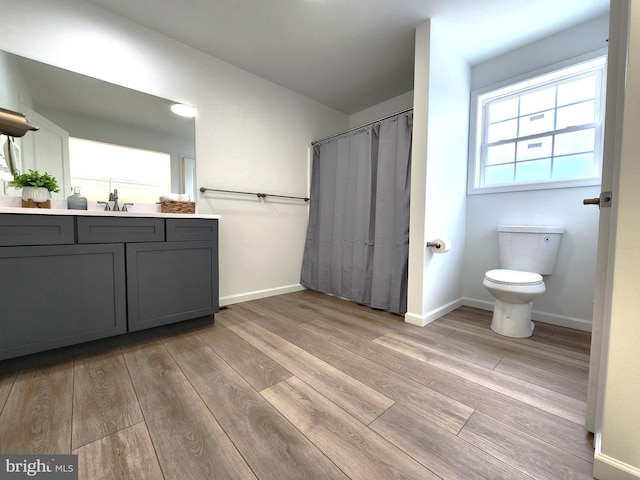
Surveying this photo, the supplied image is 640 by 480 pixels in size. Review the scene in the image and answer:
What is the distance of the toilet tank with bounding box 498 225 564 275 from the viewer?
1.96 meters

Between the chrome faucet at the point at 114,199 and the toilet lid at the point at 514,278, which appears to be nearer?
the toilet lid at the point at 514,278

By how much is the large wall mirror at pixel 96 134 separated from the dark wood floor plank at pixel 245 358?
1183 millimetres

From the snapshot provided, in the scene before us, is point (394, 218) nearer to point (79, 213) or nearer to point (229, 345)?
point (229, 345)

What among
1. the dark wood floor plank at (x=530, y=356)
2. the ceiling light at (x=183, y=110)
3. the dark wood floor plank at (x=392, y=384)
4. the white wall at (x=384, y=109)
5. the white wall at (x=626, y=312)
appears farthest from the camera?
the white wall at (x=384, y=109)

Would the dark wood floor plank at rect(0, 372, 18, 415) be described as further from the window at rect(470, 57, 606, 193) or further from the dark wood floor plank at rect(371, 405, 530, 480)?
the window at rect(470, 57, 606, 193)

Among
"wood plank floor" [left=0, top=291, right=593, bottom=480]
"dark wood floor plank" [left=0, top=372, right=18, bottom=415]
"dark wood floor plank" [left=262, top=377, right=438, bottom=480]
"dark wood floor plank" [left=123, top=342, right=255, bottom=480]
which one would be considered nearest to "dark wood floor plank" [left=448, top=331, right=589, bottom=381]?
"wood plank floor" [left=0, top=291, right=593, bottom=480]

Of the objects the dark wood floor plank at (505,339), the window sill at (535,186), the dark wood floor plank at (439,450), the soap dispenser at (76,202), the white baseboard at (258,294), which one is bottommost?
the dark wood floor plank at (439,450)

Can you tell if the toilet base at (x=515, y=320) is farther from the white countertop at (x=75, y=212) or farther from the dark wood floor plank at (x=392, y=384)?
the white countertop at (x=75, y=212)

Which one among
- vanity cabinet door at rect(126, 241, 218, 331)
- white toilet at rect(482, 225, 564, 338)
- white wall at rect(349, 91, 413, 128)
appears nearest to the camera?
vanity cabinet door at rect(126, 241, 218, 331)

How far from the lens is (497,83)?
229cm

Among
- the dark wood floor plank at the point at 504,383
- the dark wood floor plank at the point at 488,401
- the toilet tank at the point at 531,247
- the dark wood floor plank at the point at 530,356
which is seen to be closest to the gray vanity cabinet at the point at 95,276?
the dark wood floor plank at the point at 488,401

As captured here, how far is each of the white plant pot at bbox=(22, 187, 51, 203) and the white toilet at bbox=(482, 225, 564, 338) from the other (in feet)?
9.39

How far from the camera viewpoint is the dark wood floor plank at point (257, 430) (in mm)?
821
